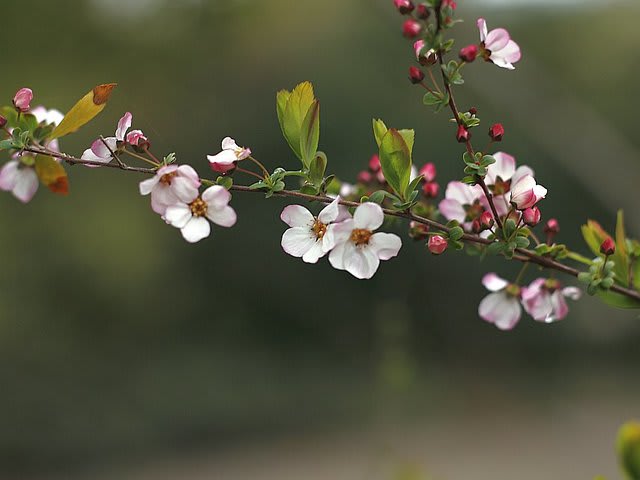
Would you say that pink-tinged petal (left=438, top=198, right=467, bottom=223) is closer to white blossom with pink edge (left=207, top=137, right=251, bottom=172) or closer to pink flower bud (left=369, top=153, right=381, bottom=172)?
pink flower bud (left=369, top=153, right=381, bottom=172)

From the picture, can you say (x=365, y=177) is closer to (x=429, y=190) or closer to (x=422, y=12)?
(x=429, y=190)

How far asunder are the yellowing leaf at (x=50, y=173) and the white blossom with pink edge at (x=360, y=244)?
0.20m

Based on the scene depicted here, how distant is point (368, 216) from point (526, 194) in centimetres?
11

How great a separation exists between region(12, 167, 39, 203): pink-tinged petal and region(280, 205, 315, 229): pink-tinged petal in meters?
0.19

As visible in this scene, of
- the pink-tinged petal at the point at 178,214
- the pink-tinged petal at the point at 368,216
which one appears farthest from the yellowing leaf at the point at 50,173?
the pink-tinged petal at the point at 368,216

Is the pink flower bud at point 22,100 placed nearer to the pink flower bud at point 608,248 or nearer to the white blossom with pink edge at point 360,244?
the white blossom with pink edge at point 360,244

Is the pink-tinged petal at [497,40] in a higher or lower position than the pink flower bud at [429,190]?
higher

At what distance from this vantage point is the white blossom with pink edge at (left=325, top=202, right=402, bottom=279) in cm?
48

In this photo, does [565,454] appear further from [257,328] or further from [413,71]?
[413,71]

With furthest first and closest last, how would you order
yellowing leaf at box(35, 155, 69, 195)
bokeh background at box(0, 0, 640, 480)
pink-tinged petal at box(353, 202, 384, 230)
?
bokeh background at box(0, 0, 640, 480) → yellowing leaf at box(35, 155, 69, 195) → pink-tinged petal at box(353, 202, 384, 230)

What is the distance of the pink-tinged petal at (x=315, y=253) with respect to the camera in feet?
1.56

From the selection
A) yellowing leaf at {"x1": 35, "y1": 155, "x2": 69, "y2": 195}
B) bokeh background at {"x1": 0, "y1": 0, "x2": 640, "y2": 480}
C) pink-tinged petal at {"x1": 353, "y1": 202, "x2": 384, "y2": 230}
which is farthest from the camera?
bokeh background at {"x1": 0, "y1": 0, "x2": 640, "y2": 480}

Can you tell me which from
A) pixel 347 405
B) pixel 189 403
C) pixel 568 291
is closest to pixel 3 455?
pixel 189 403

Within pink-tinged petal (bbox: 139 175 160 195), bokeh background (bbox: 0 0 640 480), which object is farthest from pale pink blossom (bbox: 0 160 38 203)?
bokeh background (bbox: 0 0 640 480)
